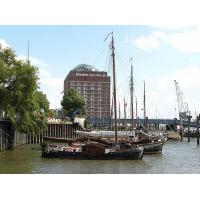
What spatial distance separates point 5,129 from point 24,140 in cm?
1576

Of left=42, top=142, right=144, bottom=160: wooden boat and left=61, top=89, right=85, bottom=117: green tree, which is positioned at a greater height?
left=61, top=89, right=85, bottom=117: green tree

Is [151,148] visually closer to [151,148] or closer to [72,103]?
[151,148]

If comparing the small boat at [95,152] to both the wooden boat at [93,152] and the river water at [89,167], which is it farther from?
the river water at [89,167]

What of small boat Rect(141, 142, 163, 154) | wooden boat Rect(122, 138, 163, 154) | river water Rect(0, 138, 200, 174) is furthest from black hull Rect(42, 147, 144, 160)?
small boat Rect(141, 142, 163, 154)

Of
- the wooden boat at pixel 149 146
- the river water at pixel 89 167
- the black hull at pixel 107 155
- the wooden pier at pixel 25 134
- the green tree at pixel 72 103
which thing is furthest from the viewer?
the green tree at pixel 72 103

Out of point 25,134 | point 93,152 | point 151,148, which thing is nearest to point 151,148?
point 151,148

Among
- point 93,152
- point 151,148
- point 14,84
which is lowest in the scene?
point 151,148

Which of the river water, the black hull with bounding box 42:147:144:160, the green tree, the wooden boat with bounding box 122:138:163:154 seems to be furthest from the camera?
the green tree

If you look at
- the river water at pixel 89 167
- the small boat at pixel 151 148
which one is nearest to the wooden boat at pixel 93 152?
the river water at pixel 89 167

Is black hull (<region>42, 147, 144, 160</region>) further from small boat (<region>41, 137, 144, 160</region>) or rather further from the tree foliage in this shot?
the tree foliage

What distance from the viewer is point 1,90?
65.2 metres

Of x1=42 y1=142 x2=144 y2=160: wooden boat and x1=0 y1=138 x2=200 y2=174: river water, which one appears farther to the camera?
x1=42 y1=142 x2=144 y2=160: wooden boat

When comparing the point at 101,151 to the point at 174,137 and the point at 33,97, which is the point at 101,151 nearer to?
the point at 33,97

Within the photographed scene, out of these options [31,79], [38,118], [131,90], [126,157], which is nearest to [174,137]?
[131,90]
